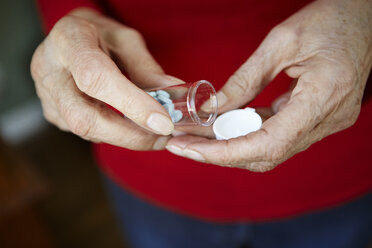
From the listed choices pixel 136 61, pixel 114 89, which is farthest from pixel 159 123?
pixel 136 61

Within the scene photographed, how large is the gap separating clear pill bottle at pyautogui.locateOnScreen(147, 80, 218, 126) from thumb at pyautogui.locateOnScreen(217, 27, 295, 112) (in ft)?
0.10

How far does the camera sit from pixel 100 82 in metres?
0.72

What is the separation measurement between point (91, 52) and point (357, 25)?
59cm

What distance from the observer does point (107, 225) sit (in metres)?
2.45

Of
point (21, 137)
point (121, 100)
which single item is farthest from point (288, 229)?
point (21, 137)

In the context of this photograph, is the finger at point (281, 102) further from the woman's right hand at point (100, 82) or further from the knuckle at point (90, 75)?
the knuckle at point (90, 75)

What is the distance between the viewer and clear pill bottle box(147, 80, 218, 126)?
2.91 ft

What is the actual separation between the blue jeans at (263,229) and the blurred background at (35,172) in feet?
2.56

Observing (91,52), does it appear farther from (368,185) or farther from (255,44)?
(368,185)

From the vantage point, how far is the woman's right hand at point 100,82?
722 mm

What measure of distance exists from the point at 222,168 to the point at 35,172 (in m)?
1.27

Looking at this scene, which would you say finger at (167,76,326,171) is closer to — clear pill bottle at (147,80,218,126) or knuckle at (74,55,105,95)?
clear pill bottle at (147,80,218,126)

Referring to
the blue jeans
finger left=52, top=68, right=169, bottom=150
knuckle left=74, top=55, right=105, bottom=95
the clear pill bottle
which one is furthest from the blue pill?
the blue jeans

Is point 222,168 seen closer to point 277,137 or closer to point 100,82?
point 277,137
